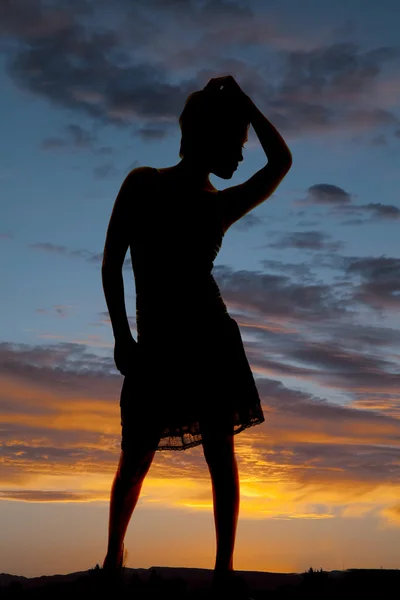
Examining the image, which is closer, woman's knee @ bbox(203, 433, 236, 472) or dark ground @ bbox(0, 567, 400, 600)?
woman's knee @ bbox(203, 433, 236, 472)

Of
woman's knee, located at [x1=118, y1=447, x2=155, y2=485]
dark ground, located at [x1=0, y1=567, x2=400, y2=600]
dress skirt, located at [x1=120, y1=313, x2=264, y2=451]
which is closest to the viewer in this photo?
dress skirt, located at [x1=120, y1=313, x2=264, y2=451]

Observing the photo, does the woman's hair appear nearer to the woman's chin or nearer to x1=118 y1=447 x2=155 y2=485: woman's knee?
the woman's chin

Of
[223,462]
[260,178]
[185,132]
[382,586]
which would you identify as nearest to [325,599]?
[382,586]

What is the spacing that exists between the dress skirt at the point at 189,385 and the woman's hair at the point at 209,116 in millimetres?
1288

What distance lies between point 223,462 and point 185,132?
7.81 feet

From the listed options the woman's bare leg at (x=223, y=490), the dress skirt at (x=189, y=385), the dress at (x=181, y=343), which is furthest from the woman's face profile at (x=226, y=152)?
the woman's bare leg at (x=223, y=490)

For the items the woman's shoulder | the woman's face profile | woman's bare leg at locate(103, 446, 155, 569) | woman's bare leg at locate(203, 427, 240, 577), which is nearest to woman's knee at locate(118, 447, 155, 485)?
woman's bare leg at locate(103, 446, 155, 569)

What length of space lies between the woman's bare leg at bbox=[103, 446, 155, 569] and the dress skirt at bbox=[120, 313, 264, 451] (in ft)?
0.35

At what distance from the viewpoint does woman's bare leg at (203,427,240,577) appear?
5.91 m

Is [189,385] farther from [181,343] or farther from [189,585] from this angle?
[189,585]

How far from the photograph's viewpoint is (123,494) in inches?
239

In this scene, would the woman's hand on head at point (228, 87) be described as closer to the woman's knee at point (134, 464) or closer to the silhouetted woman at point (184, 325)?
the silhouetted woman at point (184, 325)

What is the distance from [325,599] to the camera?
254 inches

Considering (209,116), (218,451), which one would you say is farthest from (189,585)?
(209,116)
